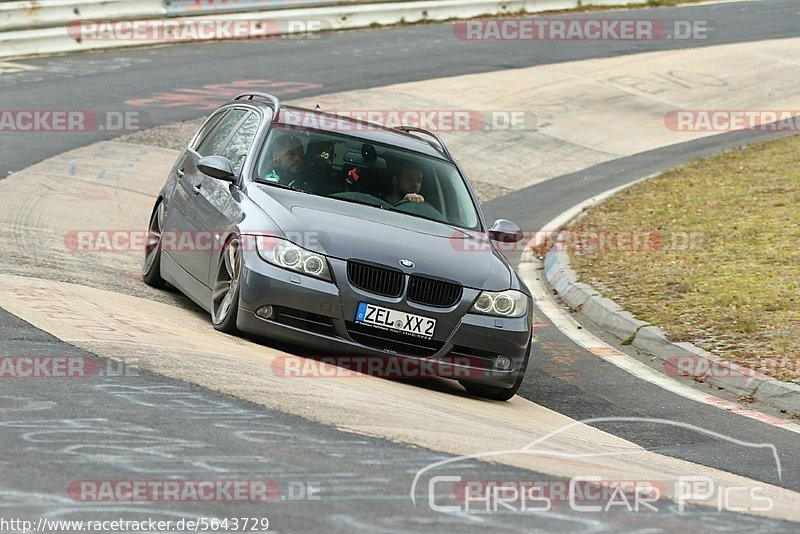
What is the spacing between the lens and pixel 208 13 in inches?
1093

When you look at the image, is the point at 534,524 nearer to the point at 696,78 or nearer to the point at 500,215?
the point at 500,215

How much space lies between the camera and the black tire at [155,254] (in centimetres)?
1059

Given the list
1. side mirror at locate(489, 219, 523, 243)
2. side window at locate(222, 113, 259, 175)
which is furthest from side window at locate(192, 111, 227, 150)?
side mirror at locate(489, 219, 523, 243)

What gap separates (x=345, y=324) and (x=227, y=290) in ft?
3.39

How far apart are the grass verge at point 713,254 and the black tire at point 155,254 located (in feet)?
13.5

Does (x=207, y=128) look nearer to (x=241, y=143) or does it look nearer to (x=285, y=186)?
(x=241, y=143)

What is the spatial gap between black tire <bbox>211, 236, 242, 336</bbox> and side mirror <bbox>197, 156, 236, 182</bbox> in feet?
2.16

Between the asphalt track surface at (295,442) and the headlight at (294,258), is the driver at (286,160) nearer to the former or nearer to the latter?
the headlight at (294,258)

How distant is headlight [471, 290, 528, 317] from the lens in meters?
8.46

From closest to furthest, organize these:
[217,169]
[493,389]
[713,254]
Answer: [493,389] → [217,169] → [713,254]

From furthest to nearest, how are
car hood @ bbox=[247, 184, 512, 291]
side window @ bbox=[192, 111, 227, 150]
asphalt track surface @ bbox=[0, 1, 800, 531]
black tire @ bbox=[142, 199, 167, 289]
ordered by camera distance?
side window @ bbox=[192, 111, 227, 150]
black tire @ bbox=[142, 199, 167, 289]
car hood @ bbox=[247, 184, 512, 291]
asphalt track surface @ bbox=[0, 1, 800, 531]

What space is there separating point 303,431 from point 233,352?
5.99ft

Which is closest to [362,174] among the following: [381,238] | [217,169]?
[217,169]

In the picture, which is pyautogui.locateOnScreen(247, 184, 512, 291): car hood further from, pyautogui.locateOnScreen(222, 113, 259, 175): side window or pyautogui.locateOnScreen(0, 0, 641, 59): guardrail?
pyautogui.locateOnScreen(0, 0, 641, 59): guardrail
